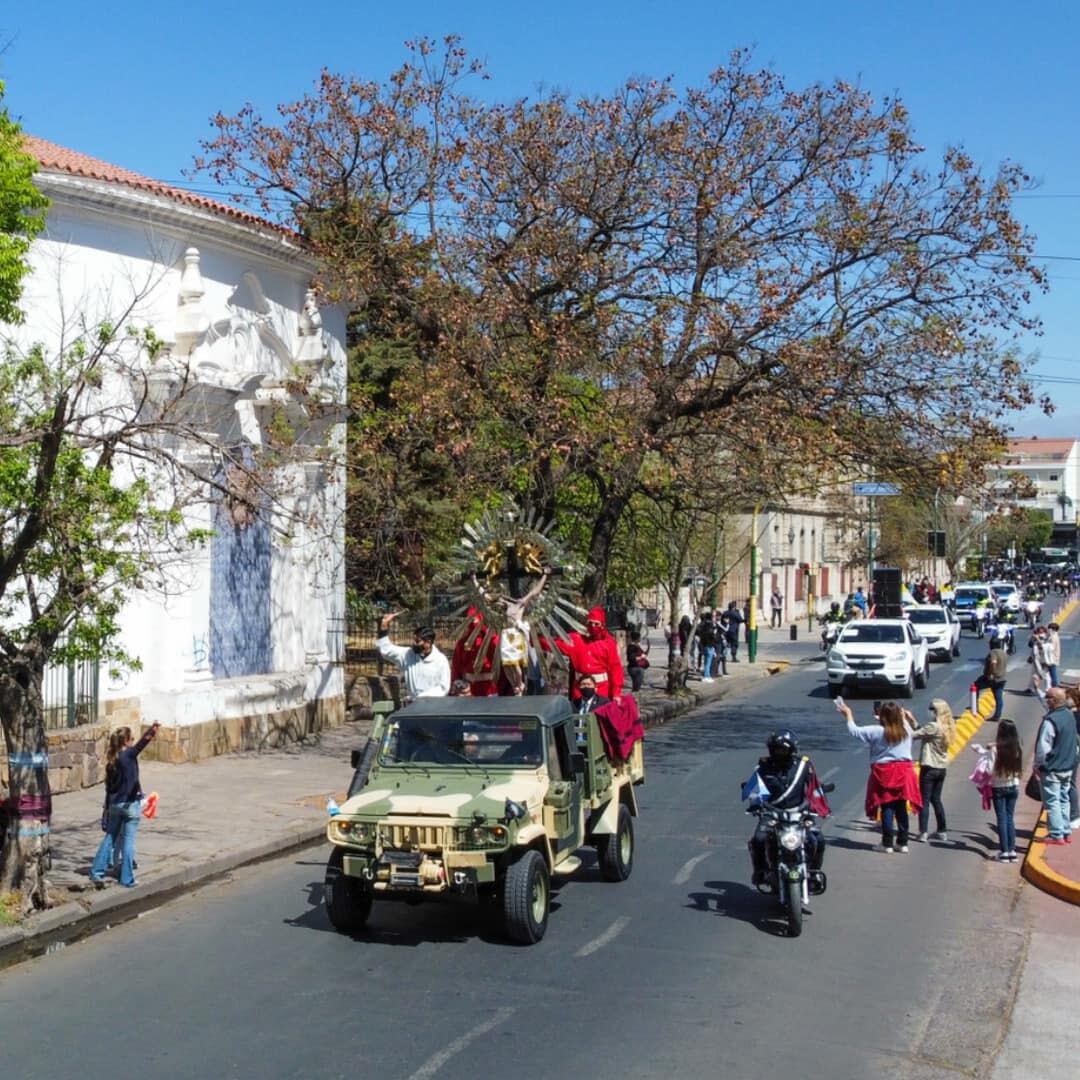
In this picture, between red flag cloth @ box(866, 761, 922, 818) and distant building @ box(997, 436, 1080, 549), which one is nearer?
red flag cloth @ box(866, 761, 922, 818)

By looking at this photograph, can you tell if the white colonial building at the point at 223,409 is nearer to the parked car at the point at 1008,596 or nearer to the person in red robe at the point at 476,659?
the person in red robe at the point at 476,659

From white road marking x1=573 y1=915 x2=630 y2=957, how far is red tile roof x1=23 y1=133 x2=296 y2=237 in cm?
1161

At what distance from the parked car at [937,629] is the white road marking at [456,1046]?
32.7 meters

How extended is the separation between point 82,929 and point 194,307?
10141 mm

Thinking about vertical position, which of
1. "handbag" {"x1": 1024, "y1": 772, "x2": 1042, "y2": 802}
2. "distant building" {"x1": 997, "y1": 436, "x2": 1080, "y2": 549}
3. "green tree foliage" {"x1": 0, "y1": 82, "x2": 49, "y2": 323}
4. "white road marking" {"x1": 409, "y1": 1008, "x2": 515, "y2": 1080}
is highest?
"distant building" {"x1": 997, "y1": 436, "x2": 1080, "y2": 549}

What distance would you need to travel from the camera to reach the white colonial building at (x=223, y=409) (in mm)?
17438

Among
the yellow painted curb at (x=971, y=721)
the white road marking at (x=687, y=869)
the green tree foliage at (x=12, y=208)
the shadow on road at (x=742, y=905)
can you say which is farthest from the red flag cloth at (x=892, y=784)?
the green tree foliage at (x=12, y=208)

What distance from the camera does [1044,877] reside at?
12.2 m

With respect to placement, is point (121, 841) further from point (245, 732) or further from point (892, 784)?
point (245, 732)

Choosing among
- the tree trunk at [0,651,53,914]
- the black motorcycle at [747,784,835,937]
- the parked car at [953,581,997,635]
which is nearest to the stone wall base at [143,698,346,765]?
the tree trunk at [0,651,53,914]

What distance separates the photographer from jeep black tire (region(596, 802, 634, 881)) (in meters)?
11.9

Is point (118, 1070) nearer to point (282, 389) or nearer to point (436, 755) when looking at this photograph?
point (436, 755)

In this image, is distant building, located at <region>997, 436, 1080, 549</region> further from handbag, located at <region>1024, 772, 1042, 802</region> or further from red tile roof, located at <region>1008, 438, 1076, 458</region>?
handbag, located at <region>1024, 772, 1042, 802</region>

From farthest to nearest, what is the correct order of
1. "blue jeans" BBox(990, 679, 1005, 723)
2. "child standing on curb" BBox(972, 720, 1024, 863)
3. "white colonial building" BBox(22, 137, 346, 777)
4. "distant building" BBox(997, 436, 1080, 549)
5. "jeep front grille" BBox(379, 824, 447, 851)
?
"distant building" BBox(997, 436, 1080, 549), "blue jeans" BBox(990, 679, 1005, 723), "white colonial building" BBox(22, 137, 346, 777), "child standing on curb" BBox(972, 720, 1024, 863), "jeep front grille" BBox(379, 824, 447, 851)
